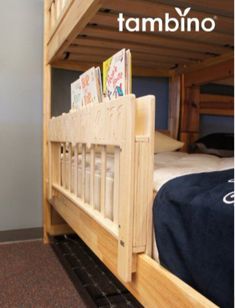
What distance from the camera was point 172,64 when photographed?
2.06 metres

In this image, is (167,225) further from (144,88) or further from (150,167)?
(144,88)

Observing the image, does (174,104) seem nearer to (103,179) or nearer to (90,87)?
(90,87)

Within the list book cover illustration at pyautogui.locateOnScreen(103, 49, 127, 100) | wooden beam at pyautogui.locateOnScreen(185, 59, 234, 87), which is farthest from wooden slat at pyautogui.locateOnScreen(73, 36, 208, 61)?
book cover illustration at pyautogui.locateOnScreen(103, 49, 127, 100)

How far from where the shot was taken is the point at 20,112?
1896 mm

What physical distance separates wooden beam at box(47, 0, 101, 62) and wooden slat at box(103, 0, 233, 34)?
76 millimetres

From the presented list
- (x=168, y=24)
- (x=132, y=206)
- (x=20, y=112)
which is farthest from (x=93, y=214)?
(x=20, y=112)

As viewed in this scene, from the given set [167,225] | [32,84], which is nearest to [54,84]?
[32,84]

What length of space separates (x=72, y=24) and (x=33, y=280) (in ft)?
3.79

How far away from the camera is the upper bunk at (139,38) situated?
1.15 metres

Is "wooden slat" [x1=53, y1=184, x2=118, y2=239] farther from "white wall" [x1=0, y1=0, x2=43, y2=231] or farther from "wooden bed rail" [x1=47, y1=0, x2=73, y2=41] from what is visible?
"wooden bed rail" [x1=47, y1=0, x2=73, y2=41]

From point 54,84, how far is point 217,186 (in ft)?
5.29

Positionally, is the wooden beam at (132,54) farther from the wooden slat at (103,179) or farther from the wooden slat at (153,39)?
the wooden slat at (103,179)

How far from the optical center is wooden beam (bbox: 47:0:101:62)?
1.04m

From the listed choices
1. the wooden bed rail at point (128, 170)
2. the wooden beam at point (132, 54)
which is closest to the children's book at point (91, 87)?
the wooden bed rail at point (128, 170)
